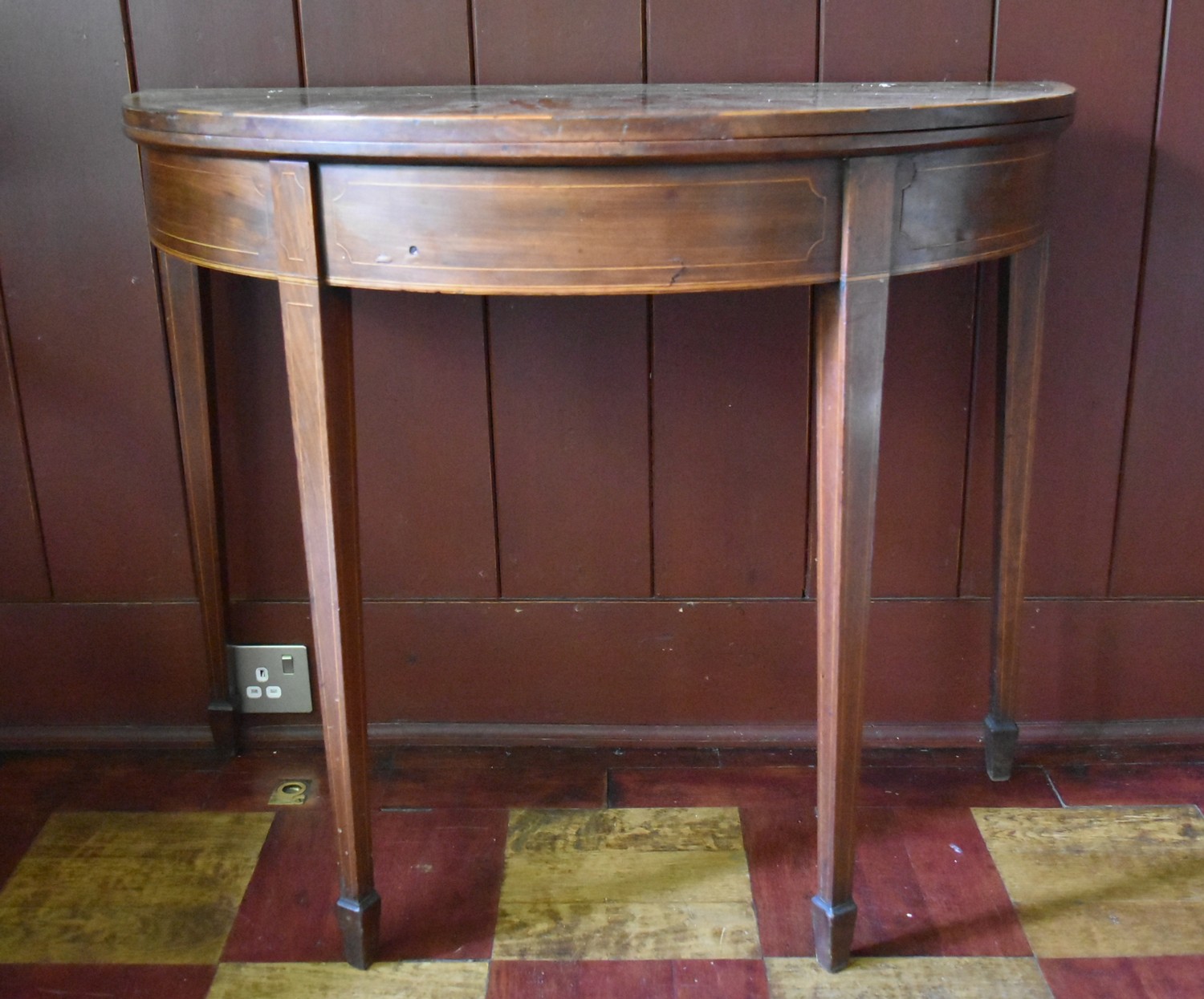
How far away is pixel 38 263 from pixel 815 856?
3.98ft

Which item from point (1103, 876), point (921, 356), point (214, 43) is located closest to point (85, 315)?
point (214, 43)

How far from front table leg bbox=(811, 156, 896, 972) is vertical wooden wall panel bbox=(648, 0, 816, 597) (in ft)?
1.27

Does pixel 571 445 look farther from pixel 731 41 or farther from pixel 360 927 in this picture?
pixel 360 927

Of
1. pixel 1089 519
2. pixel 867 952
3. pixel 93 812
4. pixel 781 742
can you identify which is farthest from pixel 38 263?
pixel 1089 519

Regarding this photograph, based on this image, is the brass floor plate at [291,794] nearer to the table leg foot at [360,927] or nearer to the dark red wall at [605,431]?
the dark red wall at [605,431]

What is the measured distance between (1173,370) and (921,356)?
32cm

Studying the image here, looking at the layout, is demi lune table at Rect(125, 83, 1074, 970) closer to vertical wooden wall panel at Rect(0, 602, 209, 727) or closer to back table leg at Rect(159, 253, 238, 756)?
back table leg at Rect(159, 253, 238, 756)

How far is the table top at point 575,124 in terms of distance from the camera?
0.96m

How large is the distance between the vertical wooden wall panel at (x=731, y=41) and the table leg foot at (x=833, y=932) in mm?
935

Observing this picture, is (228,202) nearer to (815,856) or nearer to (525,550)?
(525,550)

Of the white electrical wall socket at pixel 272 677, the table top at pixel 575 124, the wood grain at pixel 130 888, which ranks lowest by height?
the wood grain at pixel 130 888

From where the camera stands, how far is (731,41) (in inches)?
56.2

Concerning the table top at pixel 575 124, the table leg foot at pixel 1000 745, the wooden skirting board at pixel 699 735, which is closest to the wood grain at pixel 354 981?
the wooden skirting board at pixel 699 735

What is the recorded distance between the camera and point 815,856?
148 centimetres
